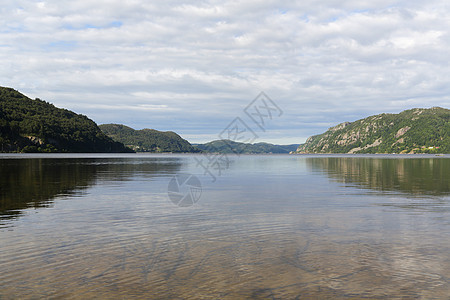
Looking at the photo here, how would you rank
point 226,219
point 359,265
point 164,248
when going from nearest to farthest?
1. point 359,265
2. point 164,248
3. point 226,219

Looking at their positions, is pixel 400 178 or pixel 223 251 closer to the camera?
pixel 223 251

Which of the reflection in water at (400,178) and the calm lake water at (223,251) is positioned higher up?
the calm lake water at (223,251)

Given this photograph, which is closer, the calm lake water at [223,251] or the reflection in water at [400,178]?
the calm lake water at [223,251]

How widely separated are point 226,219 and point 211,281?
892 centimetres

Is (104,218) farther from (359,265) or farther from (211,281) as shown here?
(359,265)

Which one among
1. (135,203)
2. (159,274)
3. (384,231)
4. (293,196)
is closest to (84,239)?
(159,274)

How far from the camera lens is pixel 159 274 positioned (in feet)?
32.9

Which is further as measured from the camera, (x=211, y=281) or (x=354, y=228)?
(x=354, y=228)

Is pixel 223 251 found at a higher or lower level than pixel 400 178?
higher

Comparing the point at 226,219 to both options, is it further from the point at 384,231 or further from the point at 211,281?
the point at 211,281

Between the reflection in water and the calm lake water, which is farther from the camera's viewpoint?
the reflection in water

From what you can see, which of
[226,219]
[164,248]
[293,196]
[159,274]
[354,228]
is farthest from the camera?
[293,196]

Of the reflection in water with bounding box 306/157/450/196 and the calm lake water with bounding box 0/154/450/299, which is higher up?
the calm lake water with bounding box 0/154/450/299

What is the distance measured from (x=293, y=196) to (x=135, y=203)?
1274 centimetres
